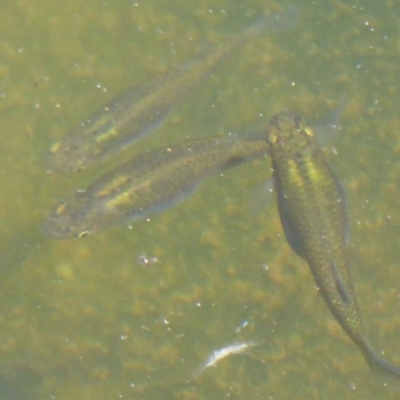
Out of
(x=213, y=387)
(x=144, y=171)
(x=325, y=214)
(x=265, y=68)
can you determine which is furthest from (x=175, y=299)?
(x=265, y=68)

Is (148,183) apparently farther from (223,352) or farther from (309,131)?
(223,352)

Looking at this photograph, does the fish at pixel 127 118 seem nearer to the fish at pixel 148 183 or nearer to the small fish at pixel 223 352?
the fish at pixel 148 183

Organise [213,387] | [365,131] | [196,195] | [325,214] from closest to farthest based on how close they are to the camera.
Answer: [325,214] < [213,387] < [196,195] < [365,131]

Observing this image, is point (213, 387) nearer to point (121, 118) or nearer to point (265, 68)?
point (121, 118)

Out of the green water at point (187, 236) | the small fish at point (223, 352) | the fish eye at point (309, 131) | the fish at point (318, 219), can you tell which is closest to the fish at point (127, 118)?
the green water at point (187, 236)

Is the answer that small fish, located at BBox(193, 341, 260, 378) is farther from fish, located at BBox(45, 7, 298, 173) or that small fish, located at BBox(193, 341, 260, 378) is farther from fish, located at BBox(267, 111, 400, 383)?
fish, located at BBox(45, 7, 298, 173)

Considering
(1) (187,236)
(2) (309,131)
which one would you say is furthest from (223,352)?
(2) (309,131)

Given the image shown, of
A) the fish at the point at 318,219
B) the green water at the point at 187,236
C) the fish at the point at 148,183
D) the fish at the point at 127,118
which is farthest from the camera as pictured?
the fish at the point at 127,118

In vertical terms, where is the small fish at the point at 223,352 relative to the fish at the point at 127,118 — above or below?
below
